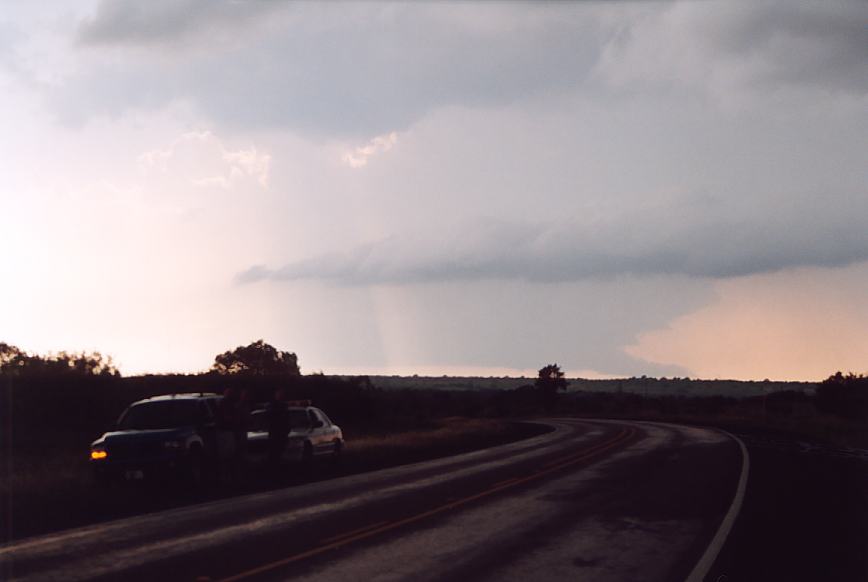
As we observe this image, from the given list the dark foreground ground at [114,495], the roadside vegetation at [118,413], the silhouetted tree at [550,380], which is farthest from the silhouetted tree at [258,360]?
the dark foreground ground at [114,495]

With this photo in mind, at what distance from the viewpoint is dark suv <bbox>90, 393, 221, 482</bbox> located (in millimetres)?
18766

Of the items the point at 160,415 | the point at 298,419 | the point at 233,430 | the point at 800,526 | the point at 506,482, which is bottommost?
the point at 800,526

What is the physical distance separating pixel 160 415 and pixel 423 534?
30.6 ft

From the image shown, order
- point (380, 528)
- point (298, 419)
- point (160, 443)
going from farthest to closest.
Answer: point (298, 419) → point (160, 443) → point (380, 528)

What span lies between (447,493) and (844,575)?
8572 millimetres

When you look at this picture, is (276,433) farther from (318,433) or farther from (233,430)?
(318,433)

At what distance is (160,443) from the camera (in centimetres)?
1897

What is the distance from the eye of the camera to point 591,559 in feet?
38.0

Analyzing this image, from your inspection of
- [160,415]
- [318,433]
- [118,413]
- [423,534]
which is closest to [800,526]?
[423,534]

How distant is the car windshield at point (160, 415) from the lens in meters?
20.1

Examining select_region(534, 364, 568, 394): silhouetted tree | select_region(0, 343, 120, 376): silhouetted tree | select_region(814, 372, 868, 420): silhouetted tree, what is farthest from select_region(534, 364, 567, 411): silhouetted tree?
select_region(0, 343, 120, 376): silhouetted tree

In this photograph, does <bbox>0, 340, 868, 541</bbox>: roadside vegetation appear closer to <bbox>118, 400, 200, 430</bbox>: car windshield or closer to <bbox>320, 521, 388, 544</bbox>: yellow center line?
<bbox>118, 400, 200, 430</bbox>: car windshield

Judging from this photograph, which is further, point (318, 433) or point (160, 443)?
point (318, 433)

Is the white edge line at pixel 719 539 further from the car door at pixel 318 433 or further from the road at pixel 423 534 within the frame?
the car door at pixel 318 433
